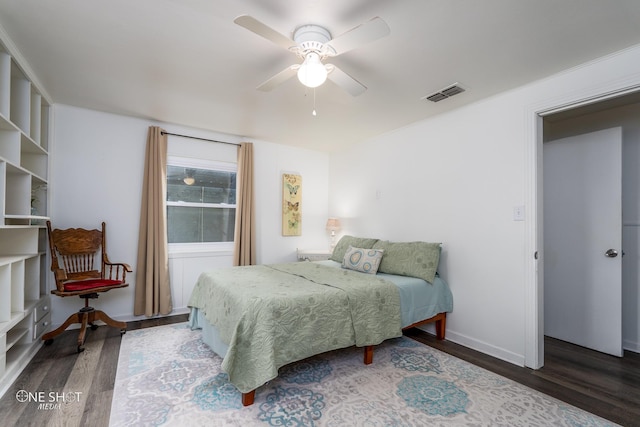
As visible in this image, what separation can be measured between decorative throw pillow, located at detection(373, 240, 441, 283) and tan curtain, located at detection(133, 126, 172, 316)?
2.60m

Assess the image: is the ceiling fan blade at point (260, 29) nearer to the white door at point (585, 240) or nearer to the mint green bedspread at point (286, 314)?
the mint green bedspread at point (286, 314)

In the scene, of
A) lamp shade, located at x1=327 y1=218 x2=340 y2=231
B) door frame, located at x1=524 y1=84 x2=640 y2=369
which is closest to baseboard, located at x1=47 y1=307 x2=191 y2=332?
lamp shade, located at x1=327 y1=218 x2=340 y2=231

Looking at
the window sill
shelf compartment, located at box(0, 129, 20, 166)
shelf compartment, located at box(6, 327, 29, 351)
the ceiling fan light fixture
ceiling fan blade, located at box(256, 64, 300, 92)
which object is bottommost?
shelf compartment, located at box(6, 327, 29, 351)

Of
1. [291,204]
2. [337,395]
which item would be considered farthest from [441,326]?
[291,204]

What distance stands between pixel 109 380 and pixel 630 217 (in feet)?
15.4

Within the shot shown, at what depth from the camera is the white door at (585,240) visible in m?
2.70

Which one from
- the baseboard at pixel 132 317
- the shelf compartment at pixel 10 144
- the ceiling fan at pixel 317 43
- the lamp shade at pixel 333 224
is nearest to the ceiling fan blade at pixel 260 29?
the ceiling fan at pixel 317 43

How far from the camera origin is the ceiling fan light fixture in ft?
5.91

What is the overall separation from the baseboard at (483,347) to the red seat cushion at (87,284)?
3349 millimetres

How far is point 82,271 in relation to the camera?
126 inches

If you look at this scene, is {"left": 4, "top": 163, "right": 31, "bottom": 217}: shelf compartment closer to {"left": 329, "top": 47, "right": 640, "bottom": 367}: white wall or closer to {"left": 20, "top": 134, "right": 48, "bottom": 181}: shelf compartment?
{"left": 20, "top": 134, "right": 48, "bottom": 181}: shelf compartment

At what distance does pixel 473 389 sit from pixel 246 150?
368 cm

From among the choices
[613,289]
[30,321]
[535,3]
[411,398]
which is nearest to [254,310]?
[411,398]

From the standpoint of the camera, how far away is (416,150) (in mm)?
3518
